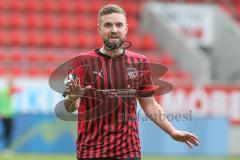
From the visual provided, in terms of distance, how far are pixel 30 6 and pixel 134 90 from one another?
14.8 metres

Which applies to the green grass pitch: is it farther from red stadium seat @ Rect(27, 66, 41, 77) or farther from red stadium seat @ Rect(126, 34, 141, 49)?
red stadium seat @ Rect(126, 34, 141, 49)

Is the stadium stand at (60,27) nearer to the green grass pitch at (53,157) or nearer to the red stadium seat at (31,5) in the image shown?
the red stadium seat at (31,5)

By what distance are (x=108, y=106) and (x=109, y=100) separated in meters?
0.05

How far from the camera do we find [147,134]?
15016 mm

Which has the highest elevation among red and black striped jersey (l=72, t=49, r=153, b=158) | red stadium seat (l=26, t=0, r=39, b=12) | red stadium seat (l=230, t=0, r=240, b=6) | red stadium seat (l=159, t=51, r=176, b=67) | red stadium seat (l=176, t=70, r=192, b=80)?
red stadium seat (l=230, t=0, r=240, b=6)

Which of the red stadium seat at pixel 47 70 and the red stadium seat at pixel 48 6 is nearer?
the red stadium seat at pixel 47 70

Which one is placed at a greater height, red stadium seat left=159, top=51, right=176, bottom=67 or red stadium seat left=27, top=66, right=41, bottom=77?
red stadium seat left=159, top=51, right=176, bottom=67

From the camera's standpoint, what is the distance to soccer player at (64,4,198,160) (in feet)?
16.7

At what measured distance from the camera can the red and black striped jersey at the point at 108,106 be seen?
16.9 feet

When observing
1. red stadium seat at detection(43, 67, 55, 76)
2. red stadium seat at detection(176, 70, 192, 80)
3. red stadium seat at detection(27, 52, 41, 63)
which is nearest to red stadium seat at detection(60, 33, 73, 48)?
red stadium seat at detection(27, 52, 41, 63)

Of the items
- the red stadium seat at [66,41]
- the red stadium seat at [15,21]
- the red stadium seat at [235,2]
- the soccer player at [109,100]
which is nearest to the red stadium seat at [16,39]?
the red stadium seat at [15,21]

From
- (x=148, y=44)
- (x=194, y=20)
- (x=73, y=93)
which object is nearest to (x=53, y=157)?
(x=148, y=44)

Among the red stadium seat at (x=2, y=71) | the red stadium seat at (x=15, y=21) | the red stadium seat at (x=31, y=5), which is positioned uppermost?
the red stadium seat at (x=31, y=5)

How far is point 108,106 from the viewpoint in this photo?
17.2 ft
